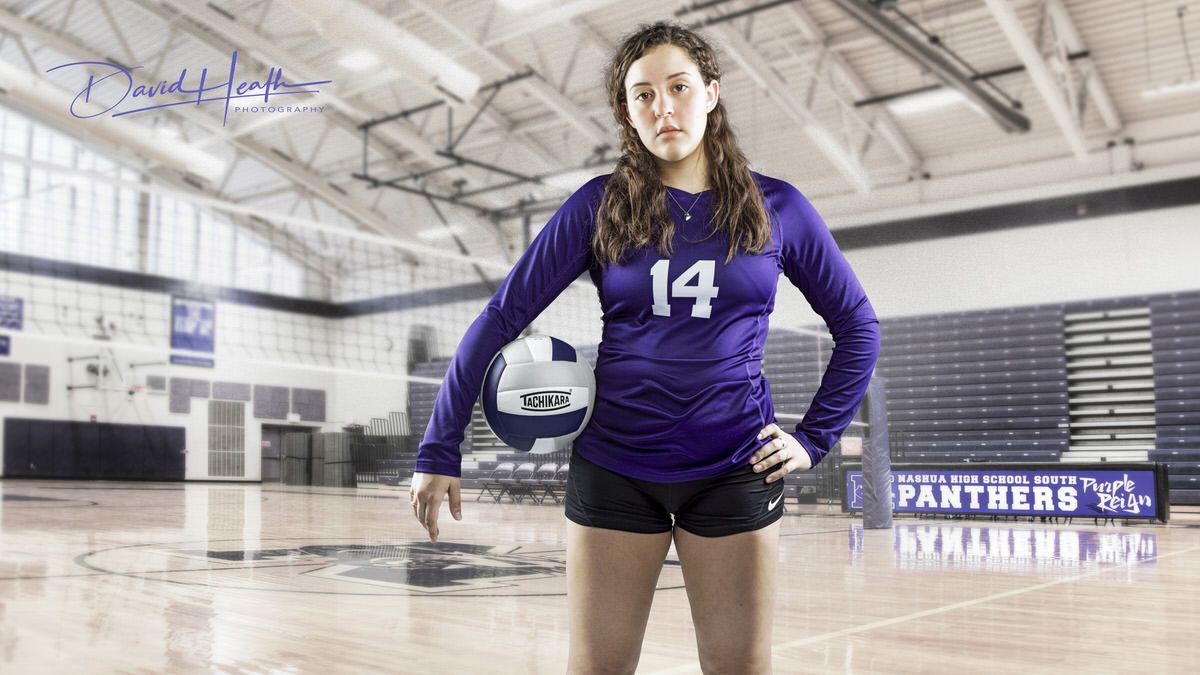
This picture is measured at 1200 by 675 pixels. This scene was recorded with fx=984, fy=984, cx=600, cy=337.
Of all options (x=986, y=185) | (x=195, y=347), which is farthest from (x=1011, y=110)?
(x=195, y=347)

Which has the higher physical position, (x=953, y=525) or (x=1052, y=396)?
(x=1052, y=396)

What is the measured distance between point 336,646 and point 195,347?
2025 centimetres

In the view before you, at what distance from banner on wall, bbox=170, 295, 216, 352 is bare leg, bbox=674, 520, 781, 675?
70.4ft

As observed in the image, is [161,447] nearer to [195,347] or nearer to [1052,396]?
[195,347]

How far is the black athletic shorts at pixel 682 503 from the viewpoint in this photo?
1414 millimetres

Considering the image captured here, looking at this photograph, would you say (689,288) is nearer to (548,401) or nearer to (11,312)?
(548,401)

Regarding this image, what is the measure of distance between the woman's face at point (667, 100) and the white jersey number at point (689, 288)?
18cm

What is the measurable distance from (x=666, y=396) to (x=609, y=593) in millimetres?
298

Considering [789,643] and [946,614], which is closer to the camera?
[789,643]

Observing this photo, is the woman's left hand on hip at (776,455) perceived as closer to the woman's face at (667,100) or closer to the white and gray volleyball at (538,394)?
the white and gray volleyball at (538,394)

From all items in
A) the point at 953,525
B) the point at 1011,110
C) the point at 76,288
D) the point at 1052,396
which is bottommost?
the point at 953,525

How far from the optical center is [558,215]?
4.98ft

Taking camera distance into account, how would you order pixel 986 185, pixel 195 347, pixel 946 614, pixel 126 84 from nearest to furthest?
pixel 946 614 < pixel 986 185 < pixel 126 84 < pixel 195 347

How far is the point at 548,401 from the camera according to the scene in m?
1.50
